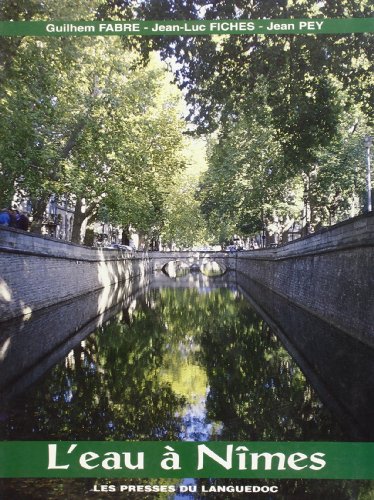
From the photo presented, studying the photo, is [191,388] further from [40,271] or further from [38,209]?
[38,209]

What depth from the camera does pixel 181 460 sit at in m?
4.59

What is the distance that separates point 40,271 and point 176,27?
1619 centimetres

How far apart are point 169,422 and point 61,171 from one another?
827 inches

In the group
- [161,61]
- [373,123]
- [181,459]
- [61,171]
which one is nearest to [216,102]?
[161,61]

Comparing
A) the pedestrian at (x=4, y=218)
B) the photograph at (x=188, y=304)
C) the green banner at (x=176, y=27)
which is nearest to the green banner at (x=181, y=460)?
the photograph at (x=188, y=304)

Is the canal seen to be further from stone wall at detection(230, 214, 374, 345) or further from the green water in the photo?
stone wall at detection(230, 214, 374, 345)

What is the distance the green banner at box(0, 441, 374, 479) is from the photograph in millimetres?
12

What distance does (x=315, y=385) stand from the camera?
10234 millimetres

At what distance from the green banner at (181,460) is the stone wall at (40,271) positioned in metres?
11.7

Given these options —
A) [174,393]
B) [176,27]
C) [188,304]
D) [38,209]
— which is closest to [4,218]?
[38,209]

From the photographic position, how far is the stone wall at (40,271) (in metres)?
16.5

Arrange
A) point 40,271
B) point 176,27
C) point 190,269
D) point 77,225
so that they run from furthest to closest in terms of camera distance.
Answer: point 190,269 → point 77,225 → point 40,271 → point 176,27

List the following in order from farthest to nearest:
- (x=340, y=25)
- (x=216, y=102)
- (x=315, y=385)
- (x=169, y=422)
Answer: (x=315, y=385) → (x=216, y=102) → (x=169, y=422) → (x=340, y=25)

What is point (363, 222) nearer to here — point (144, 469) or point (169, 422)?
point (169, 422)
